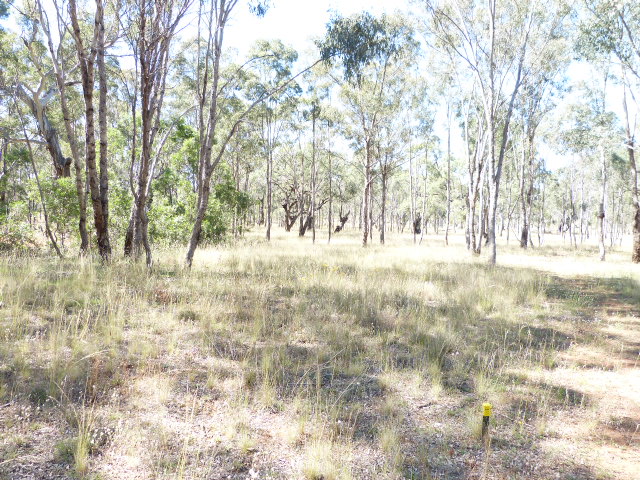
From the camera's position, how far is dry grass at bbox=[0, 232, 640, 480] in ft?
8.73

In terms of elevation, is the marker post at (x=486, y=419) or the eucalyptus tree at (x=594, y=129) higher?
the eucalyptus tree at (x=594, y=129)

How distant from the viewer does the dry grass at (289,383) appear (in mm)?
2660

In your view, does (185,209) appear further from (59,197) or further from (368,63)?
(368,63)

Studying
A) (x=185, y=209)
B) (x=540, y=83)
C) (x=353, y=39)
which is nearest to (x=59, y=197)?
(x=185, y=209)

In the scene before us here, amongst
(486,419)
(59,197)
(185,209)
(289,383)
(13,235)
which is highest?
(59,197)

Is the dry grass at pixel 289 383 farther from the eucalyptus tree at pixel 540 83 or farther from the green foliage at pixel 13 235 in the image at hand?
the eucalyptus tree at pixel 540 83

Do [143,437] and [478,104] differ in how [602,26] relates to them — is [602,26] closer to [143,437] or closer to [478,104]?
[478,104]

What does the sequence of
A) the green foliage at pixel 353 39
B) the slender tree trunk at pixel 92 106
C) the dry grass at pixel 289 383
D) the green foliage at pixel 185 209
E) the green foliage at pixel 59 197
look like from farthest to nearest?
1. the green foliage at pixel 185 209
2. the green foliage at pixel 59 197
3. the green foliage at pixel 353 39
4. the slender tree trunk at pixel 92 106
5. the dry grass at pixel 289 383

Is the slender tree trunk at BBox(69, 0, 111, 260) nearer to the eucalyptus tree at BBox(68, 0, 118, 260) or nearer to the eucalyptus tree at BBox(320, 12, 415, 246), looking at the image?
the eucalyptus tree at BBox(68, 0, 118, 260)

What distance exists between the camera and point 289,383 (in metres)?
3.82

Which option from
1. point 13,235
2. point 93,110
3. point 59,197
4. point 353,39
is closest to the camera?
point 93,110

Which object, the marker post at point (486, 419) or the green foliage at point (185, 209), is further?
the green foliage at point (185, 209)

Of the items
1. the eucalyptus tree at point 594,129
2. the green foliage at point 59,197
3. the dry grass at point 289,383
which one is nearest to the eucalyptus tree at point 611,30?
the eucalyptus tree at point 594,129

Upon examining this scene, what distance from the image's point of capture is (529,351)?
5004 millimetres
